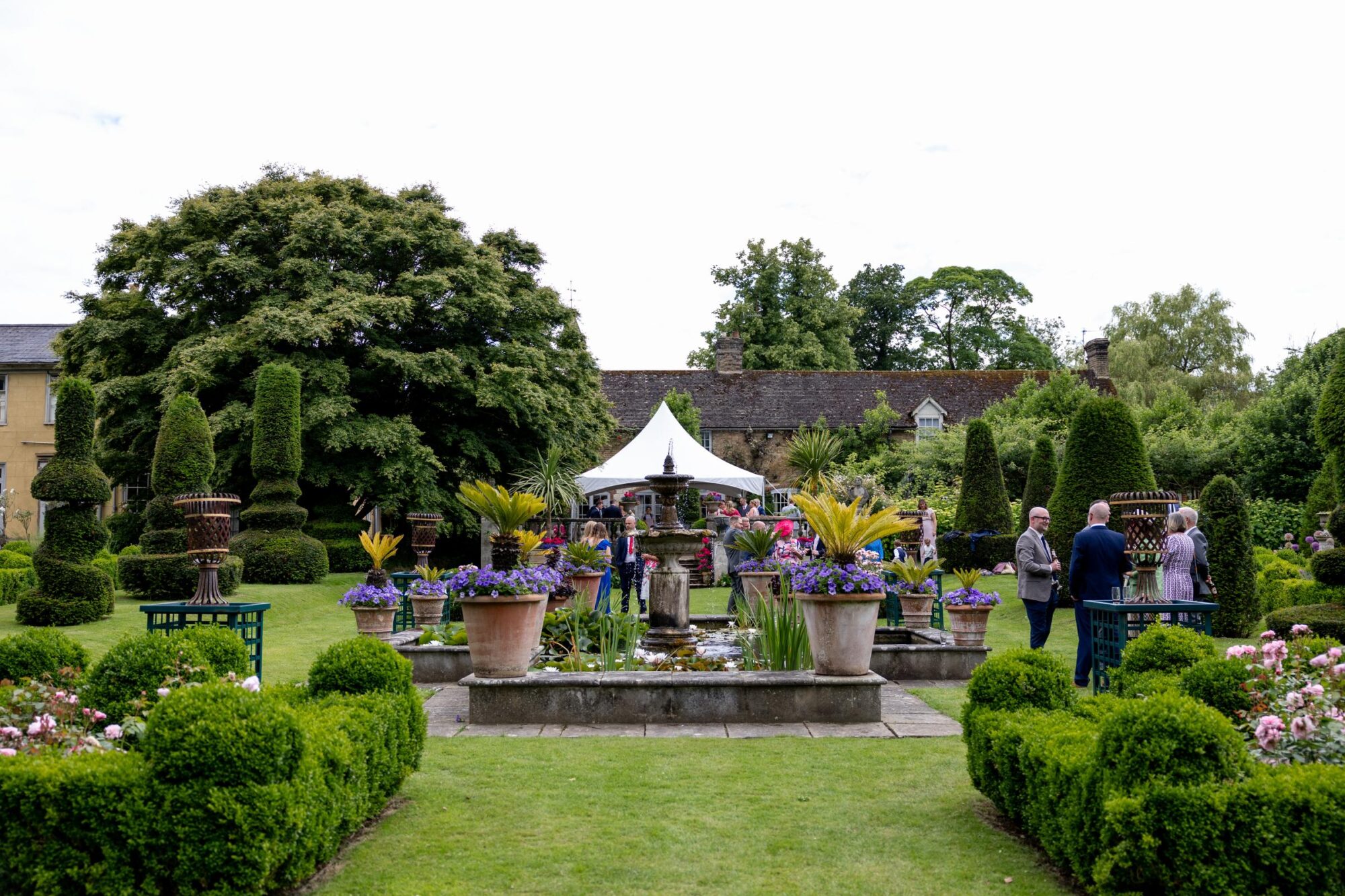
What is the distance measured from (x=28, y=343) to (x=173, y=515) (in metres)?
25.5

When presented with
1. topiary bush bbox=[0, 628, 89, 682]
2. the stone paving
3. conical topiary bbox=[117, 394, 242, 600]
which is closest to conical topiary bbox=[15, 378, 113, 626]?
conical topiary bbox=[117, 394, 242, 600]

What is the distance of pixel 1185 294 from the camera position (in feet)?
145

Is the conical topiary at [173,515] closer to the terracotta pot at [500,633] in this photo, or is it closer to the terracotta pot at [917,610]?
the terracotta pot at [500,633]

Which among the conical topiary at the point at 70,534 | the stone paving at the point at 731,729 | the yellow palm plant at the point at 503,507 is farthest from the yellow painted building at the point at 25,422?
the stone paving at the point at 731,729

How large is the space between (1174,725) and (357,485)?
21.5 m

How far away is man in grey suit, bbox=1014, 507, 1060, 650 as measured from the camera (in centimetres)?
980

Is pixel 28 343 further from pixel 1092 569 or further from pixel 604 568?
pixel 1092 569

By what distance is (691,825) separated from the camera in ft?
16.7

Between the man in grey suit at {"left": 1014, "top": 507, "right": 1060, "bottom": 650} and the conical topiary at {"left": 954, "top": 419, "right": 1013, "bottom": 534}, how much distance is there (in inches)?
482

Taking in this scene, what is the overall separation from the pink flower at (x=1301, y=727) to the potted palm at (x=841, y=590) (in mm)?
3801

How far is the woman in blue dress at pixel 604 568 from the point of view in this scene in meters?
11.9

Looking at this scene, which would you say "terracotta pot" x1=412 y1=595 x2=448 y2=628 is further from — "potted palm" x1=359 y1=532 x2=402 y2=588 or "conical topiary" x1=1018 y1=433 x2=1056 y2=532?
"conical topiary" x1=1018 y1=433 x2=1056 y2=532

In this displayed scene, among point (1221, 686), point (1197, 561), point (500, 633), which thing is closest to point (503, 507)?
point (500, 633)

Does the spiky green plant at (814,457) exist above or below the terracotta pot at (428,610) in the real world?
above
